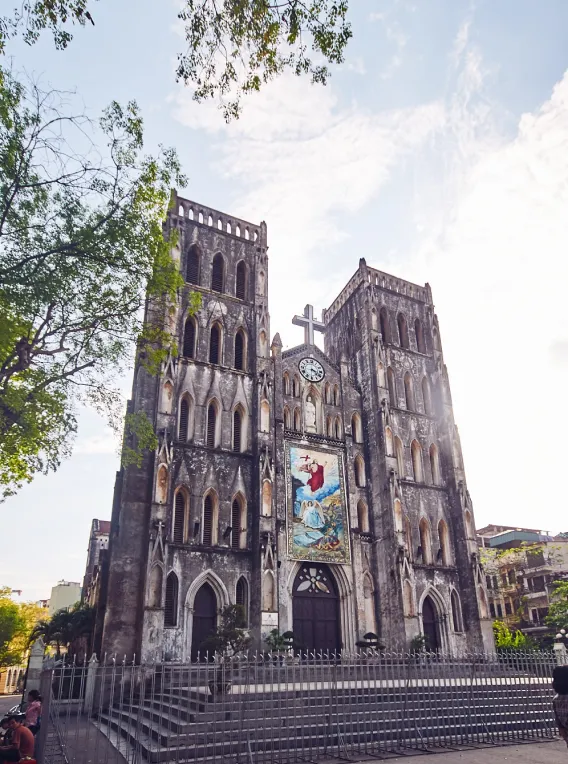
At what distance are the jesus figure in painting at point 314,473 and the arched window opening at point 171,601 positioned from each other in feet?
21.7

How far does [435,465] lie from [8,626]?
3588 cm

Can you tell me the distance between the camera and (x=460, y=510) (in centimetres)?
2550

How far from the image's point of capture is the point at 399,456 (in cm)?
2608

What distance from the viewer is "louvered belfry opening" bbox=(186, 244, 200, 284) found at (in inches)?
989

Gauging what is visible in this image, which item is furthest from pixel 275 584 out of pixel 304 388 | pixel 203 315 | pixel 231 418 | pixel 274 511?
pixel 203 315

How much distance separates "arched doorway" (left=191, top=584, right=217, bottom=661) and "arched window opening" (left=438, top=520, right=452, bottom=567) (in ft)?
34.3

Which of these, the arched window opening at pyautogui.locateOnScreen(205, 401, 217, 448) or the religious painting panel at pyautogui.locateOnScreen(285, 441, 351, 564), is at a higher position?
the arched window opening at pyautogui.locateOnScreen(205, 401, 217, 448)

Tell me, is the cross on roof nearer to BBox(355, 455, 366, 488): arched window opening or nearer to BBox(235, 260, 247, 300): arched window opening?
BBox(235, 260, 247, 300): arched window opening

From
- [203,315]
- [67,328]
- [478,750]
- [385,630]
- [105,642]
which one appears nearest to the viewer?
[478,750]

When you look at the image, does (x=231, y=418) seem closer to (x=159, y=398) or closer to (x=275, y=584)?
(x=159, y=398)

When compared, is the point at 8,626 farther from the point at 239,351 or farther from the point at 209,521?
the point at 239,351

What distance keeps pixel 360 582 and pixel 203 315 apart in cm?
1264

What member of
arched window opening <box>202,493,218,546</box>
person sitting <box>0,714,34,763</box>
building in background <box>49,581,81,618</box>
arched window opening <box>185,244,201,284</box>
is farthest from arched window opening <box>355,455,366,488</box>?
building in background <box>49,581,81,618</box>

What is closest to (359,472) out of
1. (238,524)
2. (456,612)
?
(238,524)
